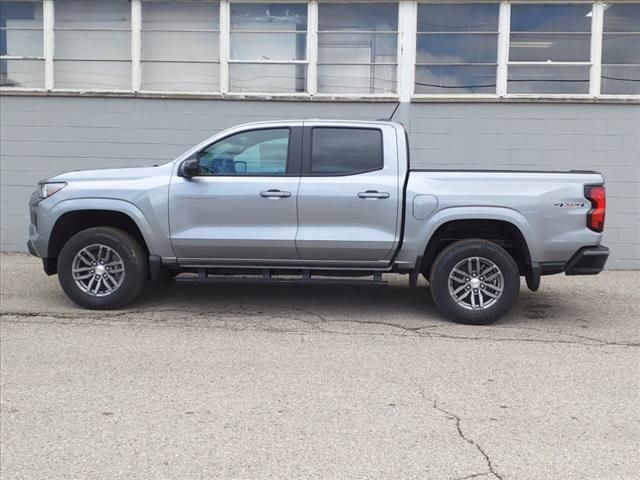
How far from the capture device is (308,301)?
7512 millimetres

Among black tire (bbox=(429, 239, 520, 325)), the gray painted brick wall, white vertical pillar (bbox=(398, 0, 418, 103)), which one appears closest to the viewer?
black tire (bbox=(429, 239, 520, 325))

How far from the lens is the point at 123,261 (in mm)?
6715

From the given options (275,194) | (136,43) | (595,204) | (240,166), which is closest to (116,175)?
(240,166)

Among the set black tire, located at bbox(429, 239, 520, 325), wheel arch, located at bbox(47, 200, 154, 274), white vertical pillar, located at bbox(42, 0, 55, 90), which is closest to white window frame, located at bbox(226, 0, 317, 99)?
white vertical pillar, located at bbox(42, 0, 55, 90)

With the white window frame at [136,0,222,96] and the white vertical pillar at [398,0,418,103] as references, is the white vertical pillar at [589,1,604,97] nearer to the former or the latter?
the white vertical pillar at [398,0,418,103]

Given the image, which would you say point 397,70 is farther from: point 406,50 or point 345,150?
point 345,150

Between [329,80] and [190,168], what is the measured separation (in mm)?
5053

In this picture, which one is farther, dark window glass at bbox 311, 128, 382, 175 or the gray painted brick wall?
the gray painted brick wall

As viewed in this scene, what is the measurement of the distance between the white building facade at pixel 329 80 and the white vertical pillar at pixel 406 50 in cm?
2

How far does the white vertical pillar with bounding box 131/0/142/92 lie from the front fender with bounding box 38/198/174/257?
4.67 meters

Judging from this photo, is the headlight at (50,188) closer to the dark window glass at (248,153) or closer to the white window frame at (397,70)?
the dark window glass at (248,153)

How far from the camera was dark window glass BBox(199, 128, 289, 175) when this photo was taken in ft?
22.0

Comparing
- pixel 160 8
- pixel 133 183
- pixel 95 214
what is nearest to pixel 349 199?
pixel 133 183

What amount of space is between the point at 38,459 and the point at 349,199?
12.4 ft
